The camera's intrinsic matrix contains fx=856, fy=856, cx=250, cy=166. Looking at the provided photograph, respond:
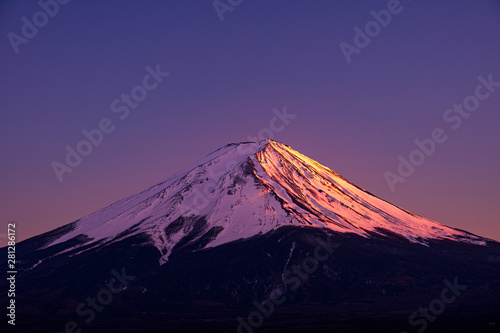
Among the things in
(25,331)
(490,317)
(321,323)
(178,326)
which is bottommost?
(490,317)

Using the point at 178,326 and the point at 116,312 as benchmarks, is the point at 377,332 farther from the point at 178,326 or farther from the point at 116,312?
the point at 116,312

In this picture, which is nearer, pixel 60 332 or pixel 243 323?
pixel 60 332

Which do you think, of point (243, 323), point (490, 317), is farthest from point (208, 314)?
point (490, 317)

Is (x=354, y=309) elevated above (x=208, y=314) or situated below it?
below

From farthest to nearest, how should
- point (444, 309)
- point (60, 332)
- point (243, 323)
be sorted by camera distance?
point (444, 309) < point (243, 323) < point (60, 332)

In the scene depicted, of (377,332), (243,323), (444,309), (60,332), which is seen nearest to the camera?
(377,332)

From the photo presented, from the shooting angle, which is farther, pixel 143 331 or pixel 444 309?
pixel 444 309

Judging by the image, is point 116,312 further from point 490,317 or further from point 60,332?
point 490,317

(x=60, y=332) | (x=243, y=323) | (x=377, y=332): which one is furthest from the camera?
(x=243, y=323)

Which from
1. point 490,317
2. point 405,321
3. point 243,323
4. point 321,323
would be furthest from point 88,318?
point 490,317
